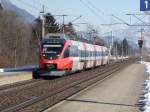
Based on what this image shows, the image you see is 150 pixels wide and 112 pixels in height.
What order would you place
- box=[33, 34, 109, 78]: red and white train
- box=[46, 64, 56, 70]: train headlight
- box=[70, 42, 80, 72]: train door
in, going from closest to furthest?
box=[46, 64, 56, 70]: train headlight, box=[33, 34, 109, 78]: red and white train, box=[70, 42, 80, 72]: train door

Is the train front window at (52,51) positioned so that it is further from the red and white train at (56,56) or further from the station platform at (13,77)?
the station platform at (13,77)

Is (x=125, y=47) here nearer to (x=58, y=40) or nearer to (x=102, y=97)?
(x=58, y=40)

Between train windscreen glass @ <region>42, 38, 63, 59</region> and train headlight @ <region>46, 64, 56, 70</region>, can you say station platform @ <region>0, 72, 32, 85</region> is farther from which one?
train windscreen glass @ <region>42, 38, 63, 59</region>

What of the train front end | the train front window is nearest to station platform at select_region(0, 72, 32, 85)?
the train front end

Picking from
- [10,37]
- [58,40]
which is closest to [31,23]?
[10,37]

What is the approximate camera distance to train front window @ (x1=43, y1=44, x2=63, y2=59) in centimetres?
3506

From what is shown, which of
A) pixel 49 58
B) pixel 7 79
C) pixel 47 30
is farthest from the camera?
pixel 47 30

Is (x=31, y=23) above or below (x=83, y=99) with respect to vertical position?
above

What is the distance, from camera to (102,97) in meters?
21.0

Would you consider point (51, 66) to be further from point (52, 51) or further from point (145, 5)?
point (145, 5)

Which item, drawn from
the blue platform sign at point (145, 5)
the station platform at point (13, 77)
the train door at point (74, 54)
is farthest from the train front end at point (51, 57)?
the blue platform sign at point (145, 5)

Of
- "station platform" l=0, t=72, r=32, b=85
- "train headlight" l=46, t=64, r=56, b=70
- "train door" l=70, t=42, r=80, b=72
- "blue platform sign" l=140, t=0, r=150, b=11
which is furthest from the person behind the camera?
"train door" l=70, t=42, r=80, b=72

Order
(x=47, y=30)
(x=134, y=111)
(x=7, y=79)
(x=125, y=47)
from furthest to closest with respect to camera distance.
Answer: (x=125, y=47) → (x=47, y=30) → (x=7, y=79) → (x=134, y=111)

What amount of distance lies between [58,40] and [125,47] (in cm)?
16472
